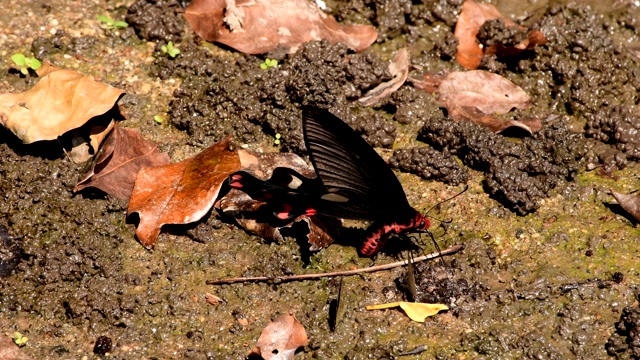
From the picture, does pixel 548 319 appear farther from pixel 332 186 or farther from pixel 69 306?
pixel 69 306

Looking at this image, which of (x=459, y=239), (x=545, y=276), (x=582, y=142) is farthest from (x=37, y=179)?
(x=582, y=142)

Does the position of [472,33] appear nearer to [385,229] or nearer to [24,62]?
[385,229]

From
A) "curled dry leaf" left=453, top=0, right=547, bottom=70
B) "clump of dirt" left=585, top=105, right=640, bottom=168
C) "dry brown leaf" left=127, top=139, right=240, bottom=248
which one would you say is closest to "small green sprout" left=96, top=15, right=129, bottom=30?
"dry brown leaf" left=127, top=139, right=240, bottom=248

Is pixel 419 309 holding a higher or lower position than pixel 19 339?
higher

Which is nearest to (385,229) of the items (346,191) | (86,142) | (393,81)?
(346,191)

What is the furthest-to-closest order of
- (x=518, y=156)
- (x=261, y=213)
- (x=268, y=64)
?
(x=268, y=64)
(x=518, y=156)
(x=261, y=213)
